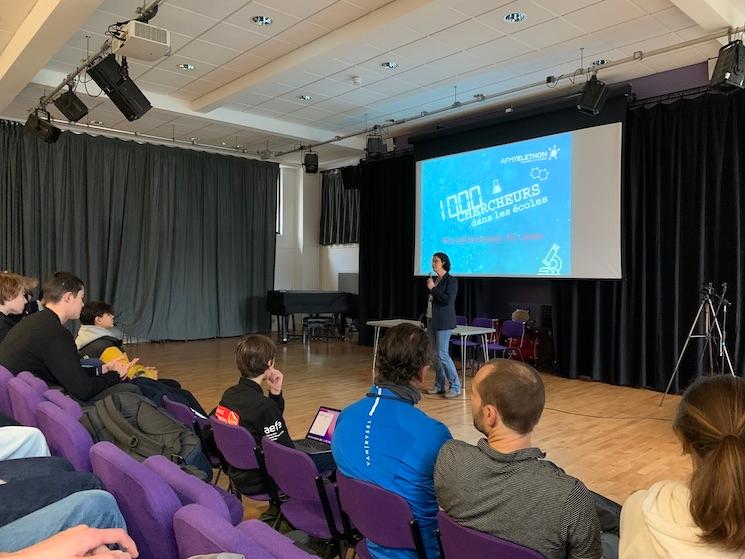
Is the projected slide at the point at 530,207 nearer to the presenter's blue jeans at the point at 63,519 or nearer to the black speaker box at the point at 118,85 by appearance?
the black speaker box at the point at 118,85

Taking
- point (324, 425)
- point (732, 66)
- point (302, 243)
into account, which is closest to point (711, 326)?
point (732, 66)

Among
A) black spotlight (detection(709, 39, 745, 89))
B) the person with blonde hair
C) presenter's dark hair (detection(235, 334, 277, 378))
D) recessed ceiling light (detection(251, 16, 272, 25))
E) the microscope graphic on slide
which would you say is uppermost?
recessed ceiling light (detection(251, 16, 272, 25))

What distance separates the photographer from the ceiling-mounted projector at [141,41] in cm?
430

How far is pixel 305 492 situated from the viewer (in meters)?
2.13

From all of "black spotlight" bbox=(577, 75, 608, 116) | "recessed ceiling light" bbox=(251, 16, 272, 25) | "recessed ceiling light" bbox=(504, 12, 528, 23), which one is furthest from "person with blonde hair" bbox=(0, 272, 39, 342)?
"black spotlight" bbox=(577, 75, 608, 116)

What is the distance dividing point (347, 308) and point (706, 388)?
9.26m

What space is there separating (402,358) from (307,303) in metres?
8.05

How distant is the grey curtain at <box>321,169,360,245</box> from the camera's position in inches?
435

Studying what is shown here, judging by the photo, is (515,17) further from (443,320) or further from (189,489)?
(189,489)

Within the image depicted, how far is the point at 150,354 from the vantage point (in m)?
8.46

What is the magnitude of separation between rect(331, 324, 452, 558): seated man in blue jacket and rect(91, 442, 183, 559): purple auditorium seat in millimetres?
638

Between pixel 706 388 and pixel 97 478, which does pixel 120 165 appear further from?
pixel 706 388

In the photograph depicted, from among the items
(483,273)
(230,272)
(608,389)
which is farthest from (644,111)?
(230,272)

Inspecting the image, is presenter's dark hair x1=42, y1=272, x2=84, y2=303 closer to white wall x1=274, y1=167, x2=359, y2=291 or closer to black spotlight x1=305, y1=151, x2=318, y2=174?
black spotlight x1=305, y1=151, x2=318, y2=174
